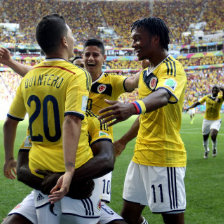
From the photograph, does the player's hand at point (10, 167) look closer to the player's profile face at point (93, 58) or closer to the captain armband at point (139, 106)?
the captain armband at point (139, 106)

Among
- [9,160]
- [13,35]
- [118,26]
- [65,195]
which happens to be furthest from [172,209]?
[118,26]

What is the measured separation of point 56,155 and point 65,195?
10.7 inches

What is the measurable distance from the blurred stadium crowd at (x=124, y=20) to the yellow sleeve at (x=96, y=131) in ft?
138

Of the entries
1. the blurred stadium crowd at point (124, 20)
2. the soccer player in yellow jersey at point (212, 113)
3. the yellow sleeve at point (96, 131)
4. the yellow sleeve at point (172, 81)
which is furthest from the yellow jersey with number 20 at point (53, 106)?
the blurred stadium crowd at point (124, 20)

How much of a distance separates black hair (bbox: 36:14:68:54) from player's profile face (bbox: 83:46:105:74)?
177 cm

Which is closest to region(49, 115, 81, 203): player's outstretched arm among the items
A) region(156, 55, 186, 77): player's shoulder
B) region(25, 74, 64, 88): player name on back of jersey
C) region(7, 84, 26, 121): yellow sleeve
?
region(25, 74, 64, 88): player name on back of jersey

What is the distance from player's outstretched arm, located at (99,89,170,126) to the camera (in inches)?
85.1

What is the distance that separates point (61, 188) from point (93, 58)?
239cm

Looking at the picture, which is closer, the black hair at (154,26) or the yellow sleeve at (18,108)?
the yellow sleeve at (18,108)

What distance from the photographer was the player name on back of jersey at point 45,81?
2.20 m

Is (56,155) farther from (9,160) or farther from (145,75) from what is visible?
(145,75)

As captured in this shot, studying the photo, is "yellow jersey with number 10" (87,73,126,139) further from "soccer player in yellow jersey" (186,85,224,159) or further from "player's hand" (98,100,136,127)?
"soccer player in yellow jersey" (186,85,224,159)

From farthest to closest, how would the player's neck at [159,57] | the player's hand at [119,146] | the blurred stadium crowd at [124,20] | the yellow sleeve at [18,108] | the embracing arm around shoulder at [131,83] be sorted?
1. the blurred stadium crowd at [124,20]
2. the embracing arm around shoulder at [131,83]
3. the player's hand at [119,146]
4. the player's neck at [159,57]
5. the yellow sleeve at [18,108]

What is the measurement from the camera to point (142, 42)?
3145mm
